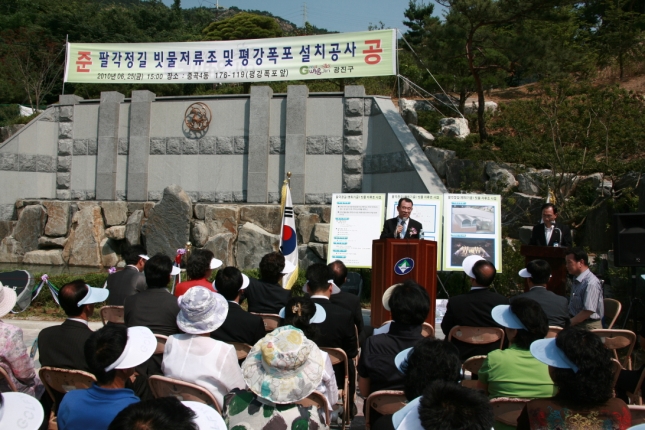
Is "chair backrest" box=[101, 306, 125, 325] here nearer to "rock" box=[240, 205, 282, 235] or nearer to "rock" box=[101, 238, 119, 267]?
"rock" box=[240, 205, 282, 235]

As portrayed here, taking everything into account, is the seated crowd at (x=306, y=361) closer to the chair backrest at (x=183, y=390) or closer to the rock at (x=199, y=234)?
the chair backrest at (x=183, y=390)

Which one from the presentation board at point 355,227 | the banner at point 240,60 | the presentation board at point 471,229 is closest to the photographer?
the presentation board at point 471,229

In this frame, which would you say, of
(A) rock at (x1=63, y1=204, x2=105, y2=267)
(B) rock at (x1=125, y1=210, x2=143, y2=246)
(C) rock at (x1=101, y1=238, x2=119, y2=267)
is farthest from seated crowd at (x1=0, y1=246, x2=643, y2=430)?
(A) rock at (x1=63, y1=204, x2=105, y2=267)

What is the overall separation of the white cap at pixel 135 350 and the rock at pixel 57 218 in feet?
36.6

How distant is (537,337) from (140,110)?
11.8 m

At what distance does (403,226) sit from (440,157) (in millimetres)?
4551

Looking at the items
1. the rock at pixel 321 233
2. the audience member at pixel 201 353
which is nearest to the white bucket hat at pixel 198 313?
the audience member at pixel 201 353

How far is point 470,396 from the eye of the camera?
176cm

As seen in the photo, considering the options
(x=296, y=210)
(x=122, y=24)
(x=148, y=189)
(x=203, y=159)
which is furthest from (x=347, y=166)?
(x=122, y=24)

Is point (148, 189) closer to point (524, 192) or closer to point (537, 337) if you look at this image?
point (524, 192)

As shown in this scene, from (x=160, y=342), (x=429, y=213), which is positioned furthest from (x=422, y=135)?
(x=160, y=342)

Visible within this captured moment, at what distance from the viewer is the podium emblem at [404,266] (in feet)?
19.5

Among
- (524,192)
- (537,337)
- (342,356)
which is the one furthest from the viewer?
(524,192)

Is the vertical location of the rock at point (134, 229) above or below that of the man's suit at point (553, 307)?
above
